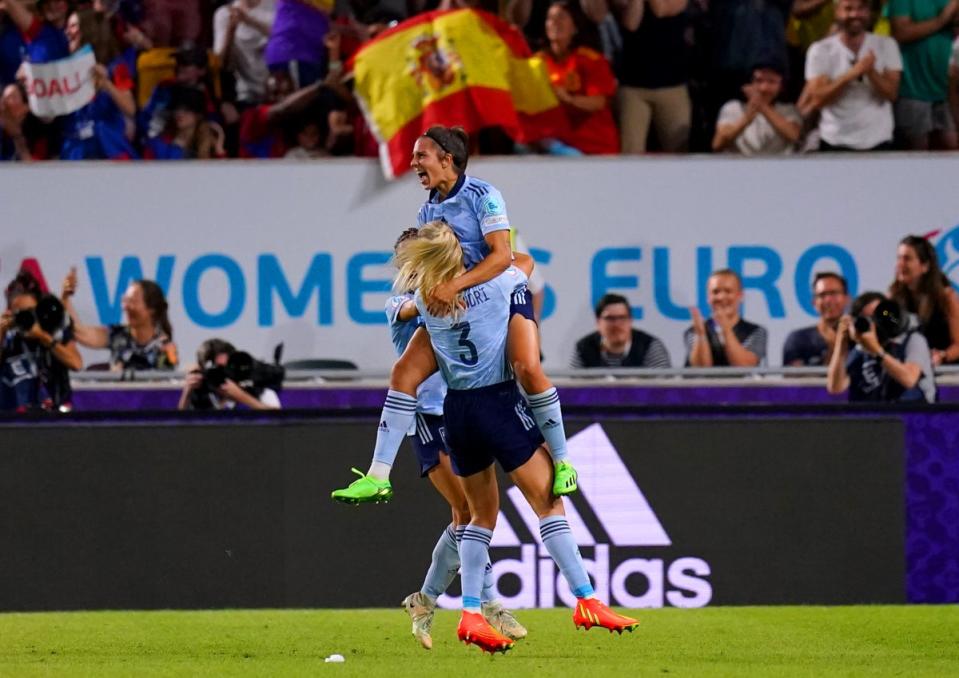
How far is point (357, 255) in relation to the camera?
13.1m

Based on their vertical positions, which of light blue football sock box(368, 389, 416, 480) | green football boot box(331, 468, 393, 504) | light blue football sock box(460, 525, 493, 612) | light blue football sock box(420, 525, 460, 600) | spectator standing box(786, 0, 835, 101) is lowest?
light blue football sock box(420, 525, 460, 600)

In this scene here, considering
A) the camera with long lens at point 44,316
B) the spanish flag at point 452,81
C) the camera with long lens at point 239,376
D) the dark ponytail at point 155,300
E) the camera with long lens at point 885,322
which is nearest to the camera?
the camera with long lens at point 885,322

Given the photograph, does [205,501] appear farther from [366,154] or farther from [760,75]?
[760,75]

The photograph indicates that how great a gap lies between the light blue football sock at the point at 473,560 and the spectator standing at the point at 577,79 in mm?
6278

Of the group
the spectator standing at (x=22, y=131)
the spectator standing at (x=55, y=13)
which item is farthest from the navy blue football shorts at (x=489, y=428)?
the spectator standing at (x=55, y=13)

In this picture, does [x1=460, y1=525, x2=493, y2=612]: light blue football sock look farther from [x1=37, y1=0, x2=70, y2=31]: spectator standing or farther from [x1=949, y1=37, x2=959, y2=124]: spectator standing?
[x1=37, y1=0, x2=70, y2=31]: spectator standing

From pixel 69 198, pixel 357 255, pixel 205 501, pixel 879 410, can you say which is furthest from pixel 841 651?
pixel 69 198

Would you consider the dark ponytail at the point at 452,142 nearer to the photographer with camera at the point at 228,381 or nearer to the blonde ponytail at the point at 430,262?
the blonde ponytail at the point at 430,262

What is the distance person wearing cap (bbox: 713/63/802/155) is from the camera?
43.3 feet

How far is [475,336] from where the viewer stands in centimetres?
729

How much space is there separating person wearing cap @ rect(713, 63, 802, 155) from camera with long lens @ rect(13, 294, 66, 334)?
5028 mm

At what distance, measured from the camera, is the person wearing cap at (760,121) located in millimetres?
13211

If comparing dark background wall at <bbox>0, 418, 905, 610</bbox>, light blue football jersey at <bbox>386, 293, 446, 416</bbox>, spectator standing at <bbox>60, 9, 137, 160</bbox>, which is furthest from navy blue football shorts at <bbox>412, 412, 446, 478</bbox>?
spectator standing at <bbox>60, 9, 137, 160</bbox>

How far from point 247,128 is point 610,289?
3.21 m
